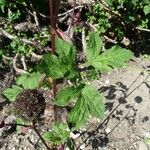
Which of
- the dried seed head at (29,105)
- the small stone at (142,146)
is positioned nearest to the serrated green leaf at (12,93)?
the dried seed head at (29,105)

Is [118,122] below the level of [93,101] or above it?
below

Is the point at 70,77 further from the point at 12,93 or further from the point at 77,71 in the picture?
the point at 12,93

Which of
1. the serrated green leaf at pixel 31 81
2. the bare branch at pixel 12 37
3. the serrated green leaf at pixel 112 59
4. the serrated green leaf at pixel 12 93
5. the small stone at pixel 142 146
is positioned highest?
the serrated green leaf at pixel 112 59

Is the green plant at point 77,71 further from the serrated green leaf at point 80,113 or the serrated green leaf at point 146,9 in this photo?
the serrated green leaf at point 146,9

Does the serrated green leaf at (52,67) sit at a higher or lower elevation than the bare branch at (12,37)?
higher

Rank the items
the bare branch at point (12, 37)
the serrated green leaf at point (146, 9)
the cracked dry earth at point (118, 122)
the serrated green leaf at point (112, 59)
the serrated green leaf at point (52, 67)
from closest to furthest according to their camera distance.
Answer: the serrated green leaf at point (52, 67) → the serrated green leaf at point (112, 59) → the cracked dry earth at point (118, 122) → the serrated green leaf at point (146, 9) → the bare branch at point (12, 37)

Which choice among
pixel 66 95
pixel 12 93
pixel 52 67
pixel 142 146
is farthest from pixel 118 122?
pixel 52 67

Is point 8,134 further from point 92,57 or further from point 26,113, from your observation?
point 92,57

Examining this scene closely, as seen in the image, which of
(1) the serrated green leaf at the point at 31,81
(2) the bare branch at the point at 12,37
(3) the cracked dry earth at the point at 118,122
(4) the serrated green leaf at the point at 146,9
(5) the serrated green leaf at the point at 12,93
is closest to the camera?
(1) the serrated green leaf at the point at 31,81
